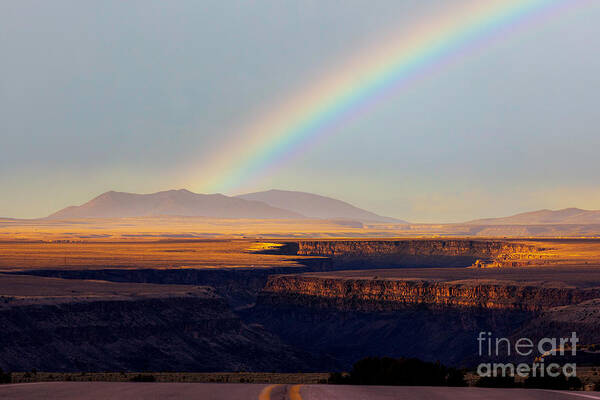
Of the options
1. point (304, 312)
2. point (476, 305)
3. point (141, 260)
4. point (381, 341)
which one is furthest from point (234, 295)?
point (476, 305)

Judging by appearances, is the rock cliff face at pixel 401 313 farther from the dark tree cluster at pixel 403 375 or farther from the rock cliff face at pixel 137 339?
Result: the dark tree cluster at pixel 403 375

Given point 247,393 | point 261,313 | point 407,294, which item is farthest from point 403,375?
point 261,313

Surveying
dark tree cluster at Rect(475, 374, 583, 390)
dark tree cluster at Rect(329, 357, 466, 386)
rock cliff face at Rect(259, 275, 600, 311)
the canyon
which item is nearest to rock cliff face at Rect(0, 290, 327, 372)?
the canyon

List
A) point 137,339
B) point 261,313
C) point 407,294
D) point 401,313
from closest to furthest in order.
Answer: point 137,339 → point 401,313 → point 407,294 → point 261,313

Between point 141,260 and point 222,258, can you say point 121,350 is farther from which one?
point 222,258

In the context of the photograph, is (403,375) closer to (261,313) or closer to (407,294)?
(407,294)
